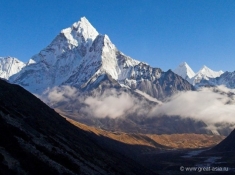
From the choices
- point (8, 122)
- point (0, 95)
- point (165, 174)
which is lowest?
point (165, 174)

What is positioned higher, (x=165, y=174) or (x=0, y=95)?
(x=0, y=95)

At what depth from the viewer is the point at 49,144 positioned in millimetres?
83250

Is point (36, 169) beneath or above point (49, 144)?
beneath

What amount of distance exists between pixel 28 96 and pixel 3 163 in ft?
349

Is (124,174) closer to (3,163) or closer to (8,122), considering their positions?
(8,122)

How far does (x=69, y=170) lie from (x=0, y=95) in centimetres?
5509

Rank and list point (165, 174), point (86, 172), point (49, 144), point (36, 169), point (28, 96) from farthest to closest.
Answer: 1. point (165, 174)
2. point (28, 96)
3. point (49, 144)
4. point (86, 172)
5. point (36, 169)

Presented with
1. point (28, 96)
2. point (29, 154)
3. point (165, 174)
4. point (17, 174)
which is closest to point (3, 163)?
point (17, 174)

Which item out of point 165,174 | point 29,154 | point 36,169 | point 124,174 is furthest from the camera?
point 165,174

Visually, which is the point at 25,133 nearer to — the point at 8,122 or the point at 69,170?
the point at 8,122

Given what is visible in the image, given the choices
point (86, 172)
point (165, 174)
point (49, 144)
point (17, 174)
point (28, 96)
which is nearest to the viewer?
point (17, 174)

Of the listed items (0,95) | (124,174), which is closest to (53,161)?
(124,174)

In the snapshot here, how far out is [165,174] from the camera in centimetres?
18775

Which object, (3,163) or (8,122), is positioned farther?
(8,122)
